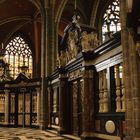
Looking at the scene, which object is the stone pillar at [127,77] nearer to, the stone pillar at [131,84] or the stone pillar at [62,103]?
the stone pillar at [131,84]

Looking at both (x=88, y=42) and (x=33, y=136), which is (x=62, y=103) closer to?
(x=33, y=136)

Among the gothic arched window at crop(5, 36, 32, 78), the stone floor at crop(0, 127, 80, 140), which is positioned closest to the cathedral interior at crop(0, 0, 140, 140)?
the gothic arched window at crop(5, 36, 32, 78)

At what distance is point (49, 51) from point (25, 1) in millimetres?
5779

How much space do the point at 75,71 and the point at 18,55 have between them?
1744 cm

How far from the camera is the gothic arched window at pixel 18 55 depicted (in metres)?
28.2

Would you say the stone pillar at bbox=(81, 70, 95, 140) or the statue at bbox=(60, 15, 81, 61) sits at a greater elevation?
the statue at bbox=(60, 15, 81, 61)

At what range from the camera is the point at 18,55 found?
28719mm

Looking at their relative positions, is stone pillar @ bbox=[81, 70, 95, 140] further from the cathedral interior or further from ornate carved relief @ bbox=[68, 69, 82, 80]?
ornate carved relief @ bbox=[68, 69, 82, 80]

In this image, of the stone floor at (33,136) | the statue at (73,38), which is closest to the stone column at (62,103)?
the stone floor at (33,136)

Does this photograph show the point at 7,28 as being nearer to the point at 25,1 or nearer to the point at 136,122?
the point at 25,1

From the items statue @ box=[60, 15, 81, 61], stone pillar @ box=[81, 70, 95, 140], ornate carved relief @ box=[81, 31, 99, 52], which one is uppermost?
statue @ box=[60, 15, 81, 61]

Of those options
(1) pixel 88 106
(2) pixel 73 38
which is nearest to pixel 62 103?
(2) pixel 73 38

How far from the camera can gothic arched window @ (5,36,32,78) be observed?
92.4 ft

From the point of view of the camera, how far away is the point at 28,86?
19.0 meters
